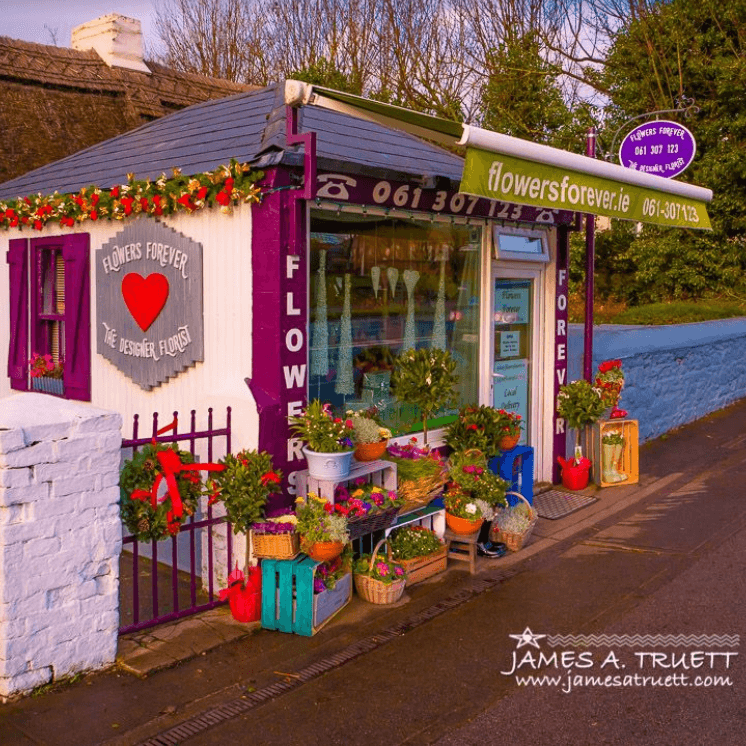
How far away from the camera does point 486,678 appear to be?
4848 millimetres

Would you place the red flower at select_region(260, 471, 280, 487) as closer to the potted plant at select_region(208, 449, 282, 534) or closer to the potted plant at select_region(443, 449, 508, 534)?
the potted plant at select_region(208, 449, 282, 534)

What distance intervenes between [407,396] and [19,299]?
3.84 m

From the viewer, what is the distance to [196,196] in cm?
613

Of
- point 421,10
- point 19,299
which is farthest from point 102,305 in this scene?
point 421,10

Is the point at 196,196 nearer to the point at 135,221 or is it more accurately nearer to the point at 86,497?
the point at 135,221

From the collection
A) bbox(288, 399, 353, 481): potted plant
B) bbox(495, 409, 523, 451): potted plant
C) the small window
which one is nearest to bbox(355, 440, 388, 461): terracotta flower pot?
bbox(288, 399, 353, 481): potted plant

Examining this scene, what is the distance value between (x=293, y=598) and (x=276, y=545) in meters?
0.35

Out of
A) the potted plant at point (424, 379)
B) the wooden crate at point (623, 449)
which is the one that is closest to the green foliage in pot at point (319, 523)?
the potted plant at point (424, 379)

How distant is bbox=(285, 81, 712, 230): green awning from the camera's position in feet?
18.0

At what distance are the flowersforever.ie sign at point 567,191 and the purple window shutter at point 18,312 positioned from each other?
4.45m

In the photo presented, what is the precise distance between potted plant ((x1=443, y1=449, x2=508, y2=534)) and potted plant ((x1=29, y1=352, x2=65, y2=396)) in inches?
144

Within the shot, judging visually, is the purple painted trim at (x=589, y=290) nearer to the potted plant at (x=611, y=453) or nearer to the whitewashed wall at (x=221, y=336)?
the potted plant at (x=611, y=453)

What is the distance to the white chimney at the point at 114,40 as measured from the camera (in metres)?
13.2

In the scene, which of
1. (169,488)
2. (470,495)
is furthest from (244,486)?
(470,495)
